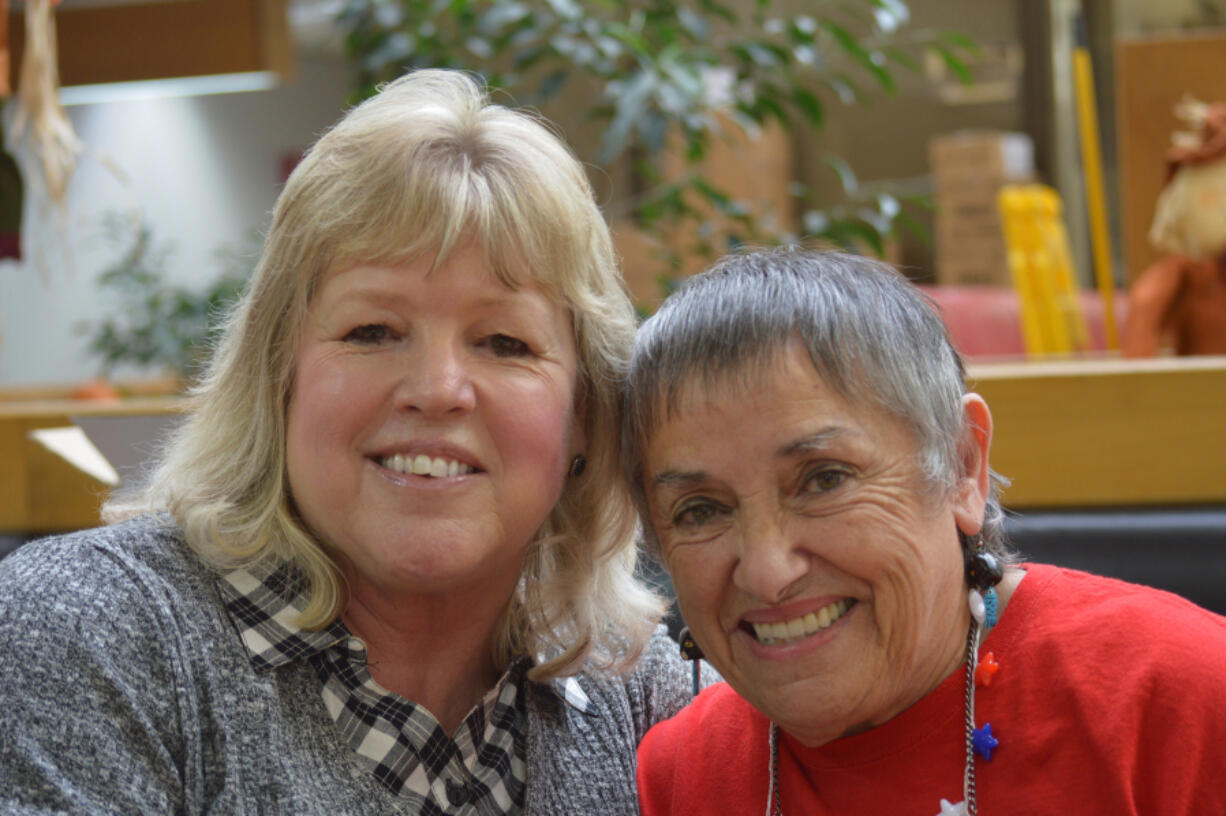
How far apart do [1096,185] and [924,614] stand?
196 cm

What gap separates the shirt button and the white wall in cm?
660

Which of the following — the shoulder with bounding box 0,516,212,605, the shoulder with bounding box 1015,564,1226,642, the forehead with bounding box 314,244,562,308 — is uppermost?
the forehead with bounding box 314,244,562,308

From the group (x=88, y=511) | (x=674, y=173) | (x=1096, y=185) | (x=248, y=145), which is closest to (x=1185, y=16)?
(x=674, y=173)

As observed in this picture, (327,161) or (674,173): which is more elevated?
(327,161)

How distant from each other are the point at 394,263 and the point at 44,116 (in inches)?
35.6

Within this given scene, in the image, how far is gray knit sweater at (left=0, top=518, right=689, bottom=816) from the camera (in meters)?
1.08

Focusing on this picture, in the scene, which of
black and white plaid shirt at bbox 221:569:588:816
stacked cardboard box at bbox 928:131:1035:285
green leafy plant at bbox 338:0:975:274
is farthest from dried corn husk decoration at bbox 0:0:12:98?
stacked cardboard box at bbox 928:131:1035:285

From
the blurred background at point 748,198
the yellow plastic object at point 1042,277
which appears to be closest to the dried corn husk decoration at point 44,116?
the blurred background at point 748,198

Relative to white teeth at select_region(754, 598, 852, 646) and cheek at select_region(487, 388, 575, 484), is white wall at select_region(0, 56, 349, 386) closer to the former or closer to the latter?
cheek at select_region(487, 388, 575, 484)

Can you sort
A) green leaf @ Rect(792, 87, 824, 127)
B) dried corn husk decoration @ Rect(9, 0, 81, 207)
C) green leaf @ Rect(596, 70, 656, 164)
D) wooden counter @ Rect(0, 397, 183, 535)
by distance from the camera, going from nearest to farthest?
dried corn husk decoration @ Rect(9, 0, 81, 207), wooden counter @ Rect(0, 397, 183, 535), green leaf @ Rect(596, 70, 656, 164), green leaf @ Rect(792, 87, 824, 127)

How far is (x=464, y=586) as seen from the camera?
53.6 inches

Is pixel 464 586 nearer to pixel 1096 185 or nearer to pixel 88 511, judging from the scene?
pixel 88 511

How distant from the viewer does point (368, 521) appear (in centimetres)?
125

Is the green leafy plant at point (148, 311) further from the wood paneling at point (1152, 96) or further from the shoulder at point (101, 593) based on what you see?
the shoulder at point (101, 593)
